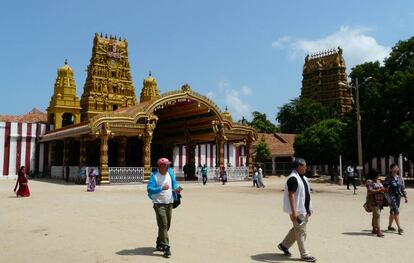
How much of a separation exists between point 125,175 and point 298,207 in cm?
1977

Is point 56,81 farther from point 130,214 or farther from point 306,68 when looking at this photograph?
point 306,68

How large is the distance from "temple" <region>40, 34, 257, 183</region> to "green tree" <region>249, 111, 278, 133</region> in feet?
82.6

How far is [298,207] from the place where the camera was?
20.2 ft

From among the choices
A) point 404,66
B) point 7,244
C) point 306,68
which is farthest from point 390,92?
point 306,68

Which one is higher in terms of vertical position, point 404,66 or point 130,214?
point 404,66

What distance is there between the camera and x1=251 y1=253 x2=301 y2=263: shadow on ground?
6043mm

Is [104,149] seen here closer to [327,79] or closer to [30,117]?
[30,117]

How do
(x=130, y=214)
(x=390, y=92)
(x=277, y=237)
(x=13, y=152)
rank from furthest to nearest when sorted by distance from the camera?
(x=13, y=152), (x=390, y=92), (x=130, y=214), (x=277, y=237)

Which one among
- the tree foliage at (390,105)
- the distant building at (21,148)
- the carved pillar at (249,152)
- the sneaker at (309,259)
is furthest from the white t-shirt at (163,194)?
the distant building at (21,148)

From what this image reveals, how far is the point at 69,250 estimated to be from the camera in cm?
656

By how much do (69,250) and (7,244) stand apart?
1.27 meters

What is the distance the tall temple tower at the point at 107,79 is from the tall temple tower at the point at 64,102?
1455 mm

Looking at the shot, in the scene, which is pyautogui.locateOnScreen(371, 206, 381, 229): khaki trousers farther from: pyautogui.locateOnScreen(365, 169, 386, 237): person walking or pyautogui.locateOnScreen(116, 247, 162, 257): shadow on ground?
Result: pyautogui.locateOnScreen(116, 247, 162, 257): shadow on ground

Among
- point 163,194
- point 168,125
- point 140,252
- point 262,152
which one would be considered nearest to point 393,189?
point 163,194
